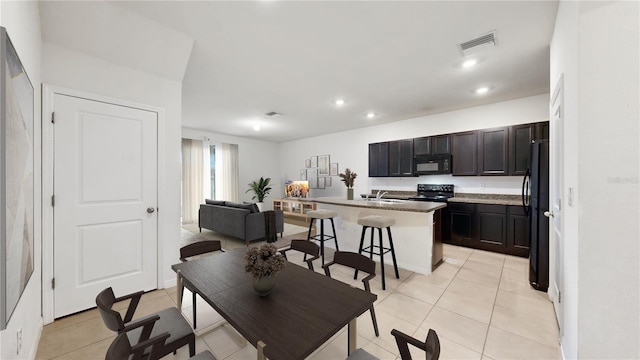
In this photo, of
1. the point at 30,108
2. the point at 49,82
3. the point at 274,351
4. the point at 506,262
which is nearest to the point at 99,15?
the point at 49,82

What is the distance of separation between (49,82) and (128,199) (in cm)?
125

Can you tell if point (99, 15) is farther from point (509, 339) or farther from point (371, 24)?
point (509, 339)

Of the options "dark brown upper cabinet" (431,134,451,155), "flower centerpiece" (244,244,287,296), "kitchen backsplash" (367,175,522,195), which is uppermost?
"dark brown upper cabinet" (431,134,451,155)

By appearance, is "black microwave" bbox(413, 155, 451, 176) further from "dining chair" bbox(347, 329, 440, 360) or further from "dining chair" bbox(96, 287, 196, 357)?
"dining chair" bbox(96, 287, 196, 357)

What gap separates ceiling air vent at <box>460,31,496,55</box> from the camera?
2389 millimetres

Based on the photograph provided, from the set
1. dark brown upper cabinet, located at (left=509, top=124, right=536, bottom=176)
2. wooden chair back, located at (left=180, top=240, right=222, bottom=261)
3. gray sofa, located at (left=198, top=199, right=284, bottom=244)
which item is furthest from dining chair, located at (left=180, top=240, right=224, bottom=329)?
dark brown upper cabinet, located at (left=509, top=124, right=536, bottom=176)

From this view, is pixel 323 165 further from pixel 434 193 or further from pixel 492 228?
pixel 492 228

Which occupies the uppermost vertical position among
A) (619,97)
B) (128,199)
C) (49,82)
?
(49,82)

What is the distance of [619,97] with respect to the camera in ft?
3.93

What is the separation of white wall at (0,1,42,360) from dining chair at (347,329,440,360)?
5.83 ft

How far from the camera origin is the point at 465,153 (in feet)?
14.9

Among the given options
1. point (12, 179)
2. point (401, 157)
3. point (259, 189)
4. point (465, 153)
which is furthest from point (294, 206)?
point (12, 179)

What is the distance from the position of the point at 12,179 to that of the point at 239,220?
11.8 ft

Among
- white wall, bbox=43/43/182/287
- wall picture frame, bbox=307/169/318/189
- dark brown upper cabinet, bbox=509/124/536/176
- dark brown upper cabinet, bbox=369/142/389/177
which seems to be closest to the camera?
white wall, bbox=43/43/182/287
